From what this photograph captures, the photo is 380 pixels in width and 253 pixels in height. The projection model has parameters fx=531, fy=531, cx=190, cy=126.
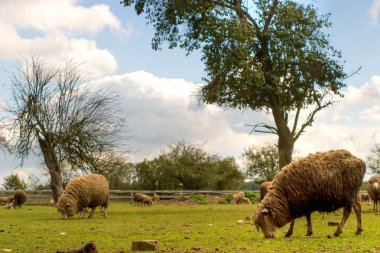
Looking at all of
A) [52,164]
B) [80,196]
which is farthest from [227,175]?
[80,196]

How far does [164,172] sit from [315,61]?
1487 inches

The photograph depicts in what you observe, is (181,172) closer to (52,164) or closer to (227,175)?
(227,175)

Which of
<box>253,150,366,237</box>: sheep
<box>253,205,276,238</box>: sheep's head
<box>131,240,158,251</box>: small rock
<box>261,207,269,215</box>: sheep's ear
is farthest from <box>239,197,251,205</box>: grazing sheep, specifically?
<box>131,240,158,251</box>: small rock

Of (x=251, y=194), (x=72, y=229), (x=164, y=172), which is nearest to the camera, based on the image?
(x=72, y=229)

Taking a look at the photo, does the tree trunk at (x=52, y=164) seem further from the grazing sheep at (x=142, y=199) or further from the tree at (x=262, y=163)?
the tree at (x=262, y=163)

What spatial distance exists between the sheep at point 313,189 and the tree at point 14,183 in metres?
66.9

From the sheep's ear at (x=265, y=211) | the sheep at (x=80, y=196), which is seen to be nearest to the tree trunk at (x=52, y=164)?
the sheep at (x=80, y=196)

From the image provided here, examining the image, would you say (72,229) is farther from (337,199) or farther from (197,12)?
(197,12)

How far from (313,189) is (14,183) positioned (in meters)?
70.3

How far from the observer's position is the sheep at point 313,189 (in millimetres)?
12164

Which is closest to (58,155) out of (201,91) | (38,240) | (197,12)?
→ (201,91)

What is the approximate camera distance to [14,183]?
76.3 metres

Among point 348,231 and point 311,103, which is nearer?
point 348,231

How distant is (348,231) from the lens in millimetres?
13922
